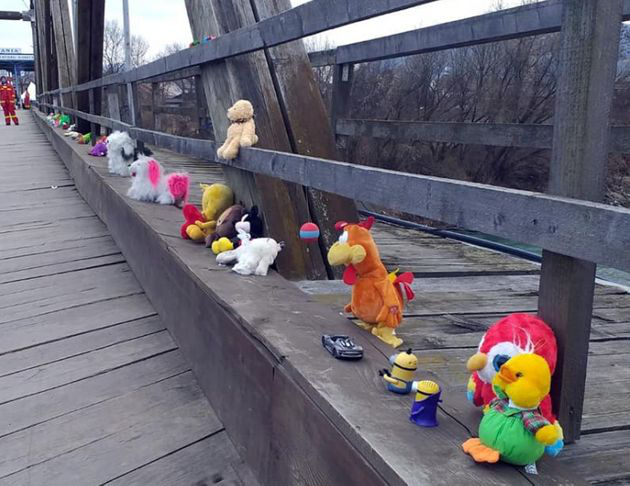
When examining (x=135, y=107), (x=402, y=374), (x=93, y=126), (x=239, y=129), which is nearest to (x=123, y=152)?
(x=135, y=107)

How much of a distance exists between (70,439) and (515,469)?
1.56 meters

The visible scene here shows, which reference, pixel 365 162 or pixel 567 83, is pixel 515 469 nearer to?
pixel 567 83

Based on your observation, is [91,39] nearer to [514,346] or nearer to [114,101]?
[114,101]

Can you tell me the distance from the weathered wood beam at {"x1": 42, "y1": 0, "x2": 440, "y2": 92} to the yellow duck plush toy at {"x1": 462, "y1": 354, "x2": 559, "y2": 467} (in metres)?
0.82

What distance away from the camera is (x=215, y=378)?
7.33 feet

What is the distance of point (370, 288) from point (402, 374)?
48cm

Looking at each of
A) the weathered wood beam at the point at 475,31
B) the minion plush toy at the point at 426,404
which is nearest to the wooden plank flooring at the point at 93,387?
the minion plush toy at the point at 426,404

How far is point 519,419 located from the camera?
1.11 m

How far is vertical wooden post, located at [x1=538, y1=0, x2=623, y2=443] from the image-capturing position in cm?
110

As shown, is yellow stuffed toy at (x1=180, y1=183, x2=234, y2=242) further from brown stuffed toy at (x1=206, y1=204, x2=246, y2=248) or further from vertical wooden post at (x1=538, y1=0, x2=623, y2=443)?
vertical wooden post at (x1=538, y1=0, x2=623, y2=443)

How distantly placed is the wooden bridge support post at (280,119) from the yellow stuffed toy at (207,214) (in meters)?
0.07

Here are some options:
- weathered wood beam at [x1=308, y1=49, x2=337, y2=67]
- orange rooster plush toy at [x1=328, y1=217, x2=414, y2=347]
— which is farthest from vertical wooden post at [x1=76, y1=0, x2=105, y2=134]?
orange rooster plush toy at [x1=328, y1=217, x2=414, y2=347]

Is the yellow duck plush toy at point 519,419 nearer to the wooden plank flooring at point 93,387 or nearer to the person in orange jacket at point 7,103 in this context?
the wooden plank flooring at point 93,387

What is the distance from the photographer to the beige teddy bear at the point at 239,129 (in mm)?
2652
